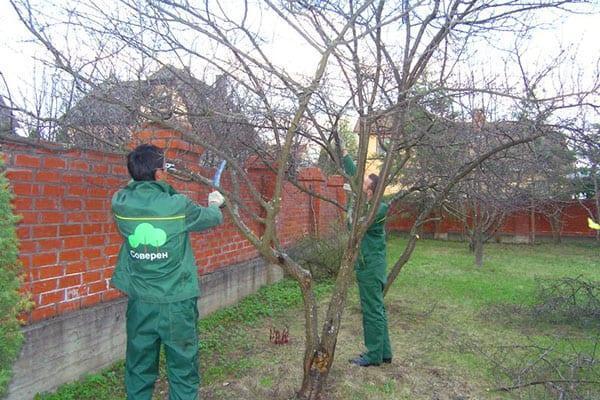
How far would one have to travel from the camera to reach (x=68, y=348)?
375cm

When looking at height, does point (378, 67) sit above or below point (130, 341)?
above

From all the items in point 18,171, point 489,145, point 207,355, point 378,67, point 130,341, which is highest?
point 378,67

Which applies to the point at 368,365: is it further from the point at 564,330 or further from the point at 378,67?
the point at 564,330

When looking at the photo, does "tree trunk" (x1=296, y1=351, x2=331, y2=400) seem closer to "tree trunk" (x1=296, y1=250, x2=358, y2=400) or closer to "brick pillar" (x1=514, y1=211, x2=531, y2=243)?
"tree trunk" (x1=296, y1=250, x2=358, y2=400)

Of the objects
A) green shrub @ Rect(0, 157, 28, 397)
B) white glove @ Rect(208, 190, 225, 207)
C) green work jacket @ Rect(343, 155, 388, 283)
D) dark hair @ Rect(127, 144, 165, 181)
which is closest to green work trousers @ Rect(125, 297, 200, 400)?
white glove @ Rect(208, 190, 225, 207)

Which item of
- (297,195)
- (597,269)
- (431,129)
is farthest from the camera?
(597,269)

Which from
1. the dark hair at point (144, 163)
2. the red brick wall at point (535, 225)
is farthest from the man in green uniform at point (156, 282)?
the red brick wall at point (535, 225)

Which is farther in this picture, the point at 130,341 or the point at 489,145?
the point at 489,145

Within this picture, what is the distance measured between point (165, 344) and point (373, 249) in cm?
206

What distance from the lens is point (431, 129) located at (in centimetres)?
387

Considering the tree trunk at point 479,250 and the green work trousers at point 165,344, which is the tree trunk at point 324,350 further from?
the tree trunk at point 479,250

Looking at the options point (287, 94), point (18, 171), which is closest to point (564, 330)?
point (287, 94)

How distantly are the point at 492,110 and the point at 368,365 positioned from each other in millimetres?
2515

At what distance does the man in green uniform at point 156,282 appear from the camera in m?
3.00
